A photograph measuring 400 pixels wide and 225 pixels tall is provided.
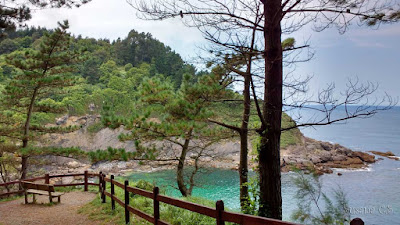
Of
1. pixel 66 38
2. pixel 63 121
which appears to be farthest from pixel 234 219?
pixel 63 121

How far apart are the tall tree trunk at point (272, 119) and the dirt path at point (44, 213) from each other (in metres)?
4.02

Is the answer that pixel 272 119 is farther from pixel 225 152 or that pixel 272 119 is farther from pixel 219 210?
pixel 225 152

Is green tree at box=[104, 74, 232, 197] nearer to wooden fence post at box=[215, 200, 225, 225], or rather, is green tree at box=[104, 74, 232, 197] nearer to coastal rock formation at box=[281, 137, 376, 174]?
wooden fence post at box=[215, 200, 225, 225]

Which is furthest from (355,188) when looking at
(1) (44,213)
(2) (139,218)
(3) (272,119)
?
(1) (44,213)

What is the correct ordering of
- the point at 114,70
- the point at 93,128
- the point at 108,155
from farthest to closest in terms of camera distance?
1. the point at 114,70
2. the point at 93,128
3. the point at 108,155

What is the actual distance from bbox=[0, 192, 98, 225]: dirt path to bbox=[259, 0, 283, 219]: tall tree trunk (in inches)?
158

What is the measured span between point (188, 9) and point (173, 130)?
5396mm

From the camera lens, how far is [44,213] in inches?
318

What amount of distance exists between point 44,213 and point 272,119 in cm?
671

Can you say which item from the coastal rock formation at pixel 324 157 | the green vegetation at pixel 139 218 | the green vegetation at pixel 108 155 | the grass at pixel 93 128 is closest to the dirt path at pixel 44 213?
the green vegetation at pixel 139 218

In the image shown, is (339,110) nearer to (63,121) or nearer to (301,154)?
(301,154)

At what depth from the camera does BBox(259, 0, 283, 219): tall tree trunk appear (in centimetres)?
518

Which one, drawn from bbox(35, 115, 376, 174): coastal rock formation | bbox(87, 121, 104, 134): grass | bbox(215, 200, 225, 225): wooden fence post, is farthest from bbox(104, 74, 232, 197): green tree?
bbox(87, 121, 104, 134): grass

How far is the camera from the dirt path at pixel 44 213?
713 cm
